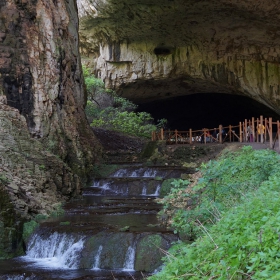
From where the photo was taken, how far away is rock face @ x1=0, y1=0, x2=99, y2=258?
12117 millimetres

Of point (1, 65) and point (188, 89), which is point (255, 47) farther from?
point (1, 65)

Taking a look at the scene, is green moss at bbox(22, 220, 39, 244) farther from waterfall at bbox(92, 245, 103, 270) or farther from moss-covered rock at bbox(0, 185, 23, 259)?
waterfall at bbox(92, 245, 103, 270)

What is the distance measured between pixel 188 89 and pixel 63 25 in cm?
1472

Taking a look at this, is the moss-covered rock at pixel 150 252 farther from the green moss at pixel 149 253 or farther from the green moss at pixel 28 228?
the green moss at pixel 28 228

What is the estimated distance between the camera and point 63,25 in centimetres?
1703

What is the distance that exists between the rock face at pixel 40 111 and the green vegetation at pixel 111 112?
8.46 meters

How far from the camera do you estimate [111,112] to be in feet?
90.8

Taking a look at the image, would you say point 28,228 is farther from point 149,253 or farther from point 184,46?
point 184,46

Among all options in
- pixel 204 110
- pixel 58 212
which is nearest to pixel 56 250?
pixel 58 212

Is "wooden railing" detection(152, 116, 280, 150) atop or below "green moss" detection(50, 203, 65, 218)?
atop

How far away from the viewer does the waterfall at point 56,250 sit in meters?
8.32

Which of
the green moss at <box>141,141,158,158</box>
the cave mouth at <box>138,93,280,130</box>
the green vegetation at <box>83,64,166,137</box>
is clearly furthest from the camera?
the cave mouth at <box>138,93,280,130</box>

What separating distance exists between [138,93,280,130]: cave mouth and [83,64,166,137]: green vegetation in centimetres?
499

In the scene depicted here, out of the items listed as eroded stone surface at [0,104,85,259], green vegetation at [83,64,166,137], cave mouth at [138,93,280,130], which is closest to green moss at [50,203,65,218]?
eroded stone surface at [0,104,85,259]
